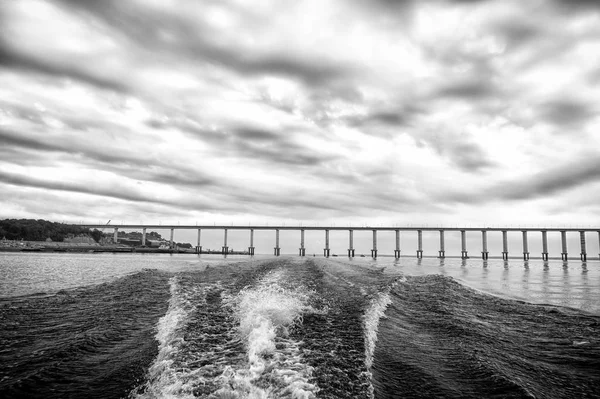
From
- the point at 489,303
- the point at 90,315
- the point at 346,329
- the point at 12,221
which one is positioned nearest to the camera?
the point at 346,329

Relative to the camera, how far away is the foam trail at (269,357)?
17.8 feet

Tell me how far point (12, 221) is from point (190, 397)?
554ft

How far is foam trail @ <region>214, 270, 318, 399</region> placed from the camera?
5.43 m

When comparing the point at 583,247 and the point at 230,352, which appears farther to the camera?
the point at 583,247

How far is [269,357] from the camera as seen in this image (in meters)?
6.78

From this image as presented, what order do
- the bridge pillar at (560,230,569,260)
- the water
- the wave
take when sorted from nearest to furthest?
the wave < the water < the bridge pillar at (560,230,569,260)

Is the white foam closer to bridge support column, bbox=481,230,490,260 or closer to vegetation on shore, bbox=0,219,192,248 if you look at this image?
bridge support column, bbox=481,230,490,260

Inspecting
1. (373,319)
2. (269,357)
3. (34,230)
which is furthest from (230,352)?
(34,230)

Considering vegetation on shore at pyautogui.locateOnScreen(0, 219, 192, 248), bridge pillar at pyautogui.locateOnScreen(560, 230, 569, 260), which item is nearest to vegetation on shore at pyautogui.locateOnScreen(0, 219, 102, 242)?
vegetation on shore at pyautogui.locateOnScreen(0, 219, 192, 248)

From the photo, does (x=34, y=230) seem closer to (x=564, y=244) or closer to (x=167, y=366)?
(x=167, y=366)

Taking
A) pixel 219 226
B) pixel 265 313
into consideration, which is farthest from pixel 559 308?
pixel 219 226

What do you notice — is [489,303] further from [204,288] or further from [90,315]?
[90,315]

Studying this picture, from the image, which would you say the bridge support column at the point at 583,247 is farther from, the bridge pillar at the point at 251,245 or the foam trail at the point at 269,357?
the foam trail at the point at 269,357

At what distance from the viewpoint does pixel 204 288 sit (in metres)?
15.3
